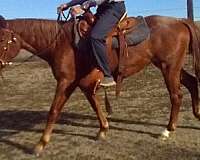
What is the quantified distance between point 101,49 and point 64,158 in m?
1.50

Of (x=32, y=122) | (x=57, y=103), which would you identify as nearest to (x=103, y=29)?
(x=57, y=103)

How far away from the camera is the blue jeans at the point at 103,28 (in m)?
6.72

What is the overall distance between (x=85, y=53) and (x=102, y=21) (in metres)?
0.49

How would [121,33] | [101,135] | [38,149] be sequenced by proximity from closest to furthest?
[38,149]
[121,33]
[101,135]

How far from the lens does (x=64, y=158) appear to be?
6.53 meters

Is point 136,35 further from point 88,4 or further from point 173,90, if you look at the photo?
point 173,90

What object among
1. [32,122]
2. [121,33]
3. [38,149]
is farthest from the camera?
[32,122]

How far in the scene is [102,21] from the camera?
6836 mm

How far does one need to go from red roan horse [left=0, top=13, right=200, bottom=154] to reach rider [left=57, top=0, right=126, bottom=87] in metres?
0.22

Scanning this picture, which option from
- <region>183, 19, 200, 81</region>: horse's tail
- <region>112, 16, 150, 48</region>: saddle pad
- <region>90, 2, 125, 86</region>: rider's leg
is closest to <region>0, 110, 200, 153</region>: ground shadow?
<region>183, 19, 200, 81</region>: horse's tail

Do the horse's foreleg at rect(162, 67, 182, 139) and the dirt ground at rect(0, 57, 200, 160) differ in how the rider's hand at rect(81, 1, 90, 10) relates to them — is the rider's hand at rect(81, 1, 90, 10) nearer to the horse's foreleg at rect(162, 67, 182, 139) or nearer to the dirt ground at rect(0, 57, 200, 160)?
the horse's foreleg at rect(162, 67, 182, 139)

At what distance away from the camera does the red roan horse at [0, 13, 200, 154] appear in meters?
6.76

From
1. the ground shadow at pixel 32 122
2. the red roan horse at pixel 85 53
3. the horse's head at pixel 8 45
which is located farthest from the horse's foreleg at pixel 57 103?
the horse's head at pixel 8 45

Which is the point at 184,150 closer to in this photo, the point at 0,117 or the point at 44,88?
the point at 0,117
